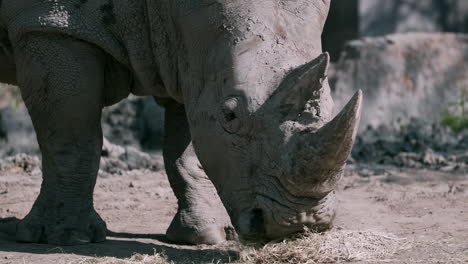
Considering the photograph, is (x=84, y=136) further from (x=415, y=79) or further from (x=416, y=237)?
(x=415, y=79)

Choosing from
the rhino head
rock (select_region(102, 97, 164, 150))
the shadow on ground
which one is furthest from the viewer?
rock (select_region(102, 97, 164, 150))

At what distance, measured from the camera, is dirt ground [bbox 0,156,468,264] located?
5.55 metres

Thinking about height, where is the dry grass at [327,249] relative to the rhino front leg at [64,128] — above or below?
below

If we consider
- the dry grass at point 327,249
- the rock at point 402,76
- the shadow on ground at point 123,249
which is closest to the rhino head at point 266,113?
the dry grass at point 327,249

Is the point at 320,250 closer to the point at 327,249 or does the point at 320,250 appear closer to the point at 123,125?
the point at 327,249

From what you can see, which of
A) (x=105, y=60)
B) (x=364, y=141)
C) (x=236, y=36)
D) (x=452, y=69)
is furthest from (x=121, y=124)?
(x=236, y=36)

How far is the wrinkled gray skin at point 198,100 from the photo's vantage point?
459 cm

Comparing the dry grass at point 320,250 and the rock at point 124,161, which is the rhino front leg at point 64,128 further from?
the rock at point 124,161

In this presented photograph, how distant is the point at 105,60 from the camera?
5957 millimetres

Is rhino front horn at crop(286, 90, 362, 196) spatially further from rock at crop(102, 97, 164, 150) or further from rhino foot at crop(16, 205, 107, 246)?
rock at crop(102, 97, 164, 150)

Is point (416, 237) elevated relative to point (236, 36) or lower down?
lower down

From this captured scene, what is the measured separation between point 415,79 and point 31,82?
6.79 meters

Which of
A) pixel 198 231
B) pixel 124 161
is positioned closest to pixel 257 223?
pixel 198 231

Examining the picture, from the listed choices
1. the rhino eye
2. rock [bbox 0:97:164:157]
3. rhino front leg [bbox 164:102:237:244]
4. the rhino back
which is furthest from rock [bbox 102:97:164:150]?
the rhino eye
